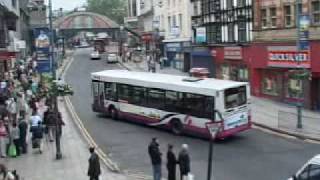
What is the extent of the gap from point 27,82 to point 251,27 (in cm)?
1717

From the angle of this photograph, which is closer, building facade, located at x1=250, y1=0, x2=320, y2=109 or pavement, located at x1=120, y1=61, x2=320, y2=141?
pavement, located at x1=120, y1=61, x2=320, y2=141

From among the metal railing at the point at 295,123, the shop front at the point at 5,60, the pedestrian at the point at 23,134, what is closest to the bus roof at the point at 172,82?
the metal railing at the point at 295,123

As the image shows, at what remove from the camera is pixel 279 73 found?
4197 cm

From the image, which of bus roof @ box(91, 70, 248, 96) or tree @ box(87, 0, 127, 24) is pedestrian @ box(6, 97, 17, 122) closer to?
bus roof @ box(91, 70, 248, 96)

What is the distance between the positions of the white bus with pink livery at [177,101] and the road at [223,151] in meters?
0.66

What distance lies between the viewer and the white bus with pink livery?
28422 millimetres

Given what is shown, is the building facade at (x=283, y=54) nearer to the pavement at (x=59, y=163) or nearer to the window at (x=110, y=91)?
the window at (x=110, y=91)

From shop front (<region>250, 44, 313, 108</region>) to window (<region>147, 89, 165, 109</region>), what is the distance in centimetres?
867

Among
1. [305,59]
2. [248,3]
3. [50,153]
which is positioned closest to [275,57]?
[305,59]

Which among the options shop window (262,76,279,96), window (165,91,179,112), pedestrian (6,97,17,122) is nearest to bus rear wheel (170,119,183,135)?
window (165,91,179,112)

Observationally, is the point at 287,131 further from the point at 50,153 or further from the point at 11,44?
the point at 11,44

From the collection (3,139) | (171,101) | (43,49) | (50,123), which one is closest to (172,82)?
(171,101)

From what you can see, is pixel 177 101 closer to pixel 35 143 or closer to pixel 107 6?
pixel 35 143

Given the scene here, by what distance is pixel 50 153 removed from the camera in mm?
27594
